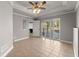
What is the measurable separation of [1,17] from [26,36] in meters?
7.72

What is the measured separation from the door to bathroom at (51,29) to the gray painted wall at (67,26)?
93 centimetres

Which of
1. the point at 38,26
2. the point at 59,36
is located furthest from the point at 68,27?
the point at 38,26

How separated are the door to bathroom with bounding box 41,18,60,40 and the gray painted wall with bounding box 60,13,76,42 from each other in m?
0.93

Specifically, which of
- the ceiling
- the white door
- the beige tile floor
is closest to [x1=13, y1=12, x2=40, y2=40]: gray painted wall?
the white door

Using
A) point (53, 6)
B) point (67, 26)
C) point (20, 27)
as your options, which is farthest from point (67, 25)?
point (20, 27)

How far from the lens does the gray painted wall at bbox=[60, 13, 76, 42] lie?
9.24 meters

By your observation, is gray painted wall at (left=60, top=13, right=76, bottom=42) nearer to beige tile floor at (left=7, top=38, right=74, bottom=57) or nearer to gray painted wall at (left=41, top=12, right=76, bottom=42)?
gray painted wall at (left=41, top=12, right=76, bottom=42)

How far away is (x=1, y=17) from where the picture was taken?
16.5ft

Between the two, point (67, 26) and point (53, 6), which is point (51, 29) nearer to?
point (67, 26)

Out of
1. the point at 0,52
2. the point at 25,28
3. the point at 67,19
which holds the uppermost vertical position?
the point at 67,19

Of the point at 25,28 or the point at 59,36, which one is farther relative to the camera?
the point at 25,28

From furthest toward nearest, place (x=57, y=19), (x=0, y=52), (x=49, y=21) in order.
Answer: (x=49, y=21)
(x=57, y=19)
(x=0, y=52)

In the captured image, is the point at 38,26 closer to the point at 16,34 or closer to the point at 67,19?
the point at 16,34

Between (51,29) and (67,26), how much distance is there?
2538 millimetres
